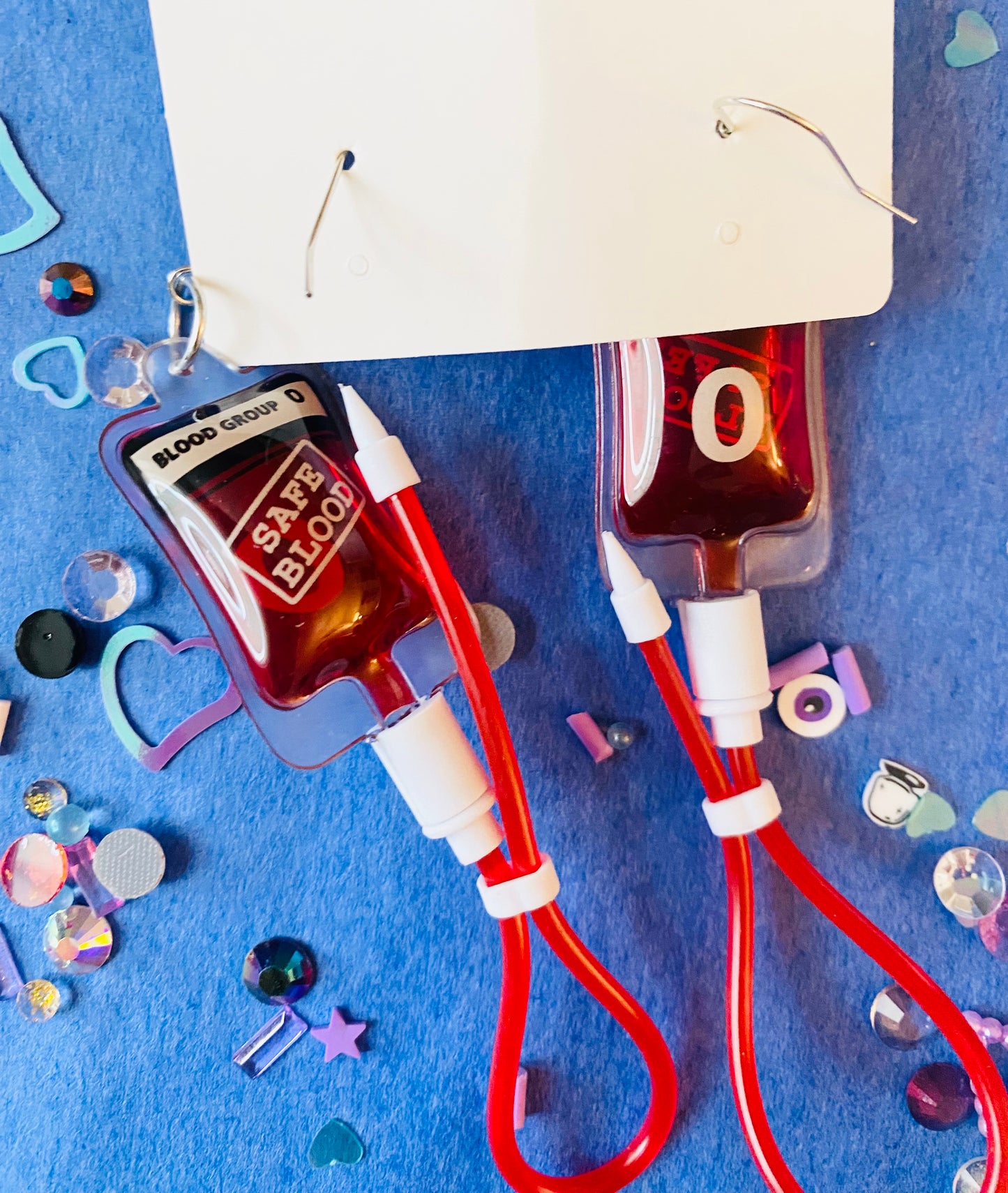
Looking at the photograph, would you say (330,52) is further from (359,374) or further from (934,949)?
(934,949)

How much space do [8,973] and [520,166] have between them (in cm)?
54

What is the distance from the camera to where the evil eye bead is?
52 cm

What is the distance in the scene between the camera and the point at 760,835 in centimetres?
49

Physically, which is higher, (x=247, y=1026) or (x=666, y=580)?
(x=666, y=580)

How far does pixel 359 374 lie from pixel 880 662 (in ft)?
1.13

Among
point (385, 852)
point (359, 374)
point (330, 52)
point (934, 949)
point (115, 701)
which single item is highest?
point (330, 52)

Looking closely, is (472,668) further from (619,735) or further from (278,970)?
(278,970)

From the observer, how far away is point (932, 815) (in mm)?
526

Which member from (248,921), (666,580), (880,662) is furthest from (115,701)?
(880,662)

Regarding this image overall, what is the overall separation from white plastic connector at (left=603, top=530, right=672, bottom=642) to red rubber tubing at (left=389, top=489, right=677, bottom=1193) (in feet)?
0.25

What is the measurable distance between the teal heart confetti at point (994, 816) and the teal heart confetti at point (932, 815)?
0.6 inches

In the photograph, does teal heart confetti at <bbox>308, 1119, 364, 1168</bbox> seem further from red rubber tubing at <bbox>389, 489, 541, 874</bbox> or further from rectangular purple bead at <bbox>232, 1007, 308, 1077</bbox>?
red rubber tubing at <bbox>389, 489, 541, 874</bbox>

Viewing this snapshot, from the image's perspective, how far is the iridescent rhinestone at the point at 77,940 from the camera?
1.77 feet

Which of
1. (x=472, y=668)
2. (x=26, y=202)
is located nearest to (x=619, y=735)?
(x=472, y=668)
